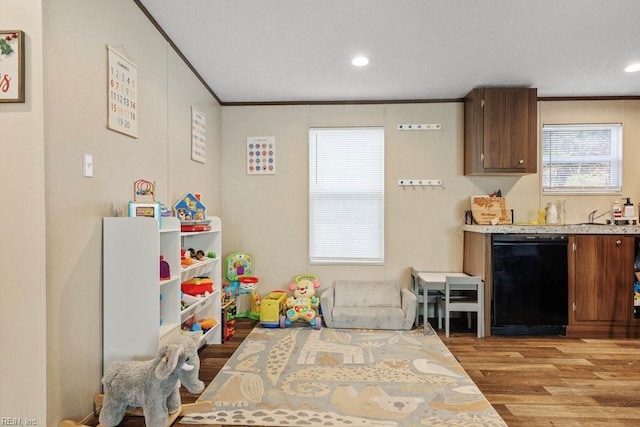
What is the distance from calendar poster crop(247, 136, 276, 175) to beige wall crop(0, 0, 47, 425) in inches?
110

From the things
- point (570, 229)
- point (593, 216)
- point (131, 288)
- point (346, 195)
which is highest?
point (346, 195)

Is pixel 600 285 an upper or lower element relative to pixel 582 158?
lower

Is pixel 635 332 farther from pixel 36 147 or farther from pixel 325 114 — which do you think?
pixel 36 147

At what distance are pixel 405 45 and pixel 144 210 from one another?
2.29 meters

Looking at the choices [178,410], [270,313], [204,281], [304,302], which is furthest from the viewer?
[304,302]

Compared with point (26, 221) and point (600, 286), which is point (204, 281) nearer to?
point (26, 221)

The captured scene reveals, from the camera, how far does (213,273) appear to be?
11.1 feet

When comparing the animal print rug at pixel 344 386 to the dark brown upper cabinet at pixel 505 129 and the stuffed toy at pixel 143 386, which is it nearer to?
the stuffed toy at pixel 143 386

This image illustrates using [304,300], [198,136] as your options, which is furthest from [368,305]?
[198,136]

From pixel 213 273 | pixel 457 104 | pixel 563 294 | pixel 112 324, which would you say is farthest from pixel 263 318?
pixel 457 104

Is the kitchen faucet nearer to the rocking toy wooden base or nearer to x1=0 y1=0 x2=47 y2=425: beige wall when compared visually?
the rocking toy wooden base

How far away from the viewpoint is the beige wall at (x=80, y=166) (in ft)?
5.80

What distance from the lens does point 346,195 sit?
4430 millimetres

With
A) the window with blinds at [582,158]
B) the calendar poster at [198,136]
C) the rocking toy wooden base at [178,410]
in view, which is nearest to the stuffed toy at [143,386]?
the rocking toy wooden base at [178,410]
